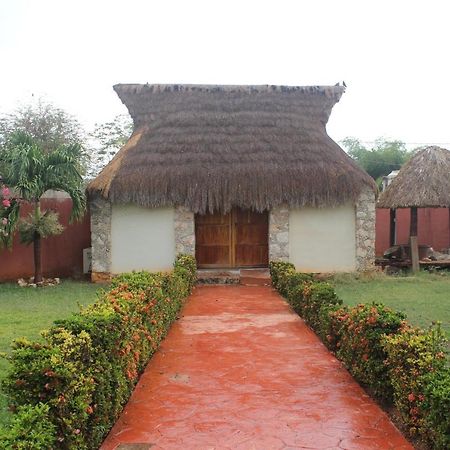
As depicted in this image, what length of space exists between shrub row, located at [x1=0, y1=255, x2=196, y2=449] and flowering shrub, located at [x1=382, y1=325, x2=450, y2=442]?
7.66 ft

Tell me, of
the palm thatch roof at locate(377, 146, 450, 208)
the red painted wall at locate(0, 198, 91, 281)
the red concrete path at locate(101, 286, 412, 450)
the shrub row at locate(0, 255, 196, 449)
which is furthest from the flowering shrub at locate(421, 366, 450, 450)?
the palm thatch roof at locate(377, 146, 450, 208)

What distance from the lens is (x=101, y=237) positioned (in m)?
15.2

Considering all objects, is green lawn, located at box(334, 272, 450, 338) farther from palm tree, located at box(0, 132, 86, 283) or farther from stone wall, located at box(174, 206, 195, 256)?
palm tree, located at box(0, 132, 86, 283)

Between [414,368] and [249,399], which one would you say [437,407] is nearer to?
[414,368]

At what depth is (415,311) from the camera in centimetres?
998

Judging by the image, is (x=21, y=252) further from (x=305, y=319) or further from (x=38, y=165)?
(x=305, y=319)

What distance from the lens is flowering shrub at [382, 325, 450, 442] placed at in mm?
4043

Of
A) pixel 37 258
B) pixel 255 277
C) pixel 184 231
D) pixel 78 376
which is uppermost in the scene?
pixel 184 231

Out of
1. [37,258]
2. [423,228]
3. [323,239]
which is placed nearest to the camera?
[37,258]

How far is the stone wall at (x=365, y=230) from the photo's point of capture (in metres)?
15.4

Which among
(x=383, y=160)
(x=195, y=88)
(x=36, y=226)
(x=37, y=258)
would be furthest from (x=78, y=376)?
(x=383, y=160)

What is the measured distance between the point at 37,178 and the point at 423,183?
11.1m

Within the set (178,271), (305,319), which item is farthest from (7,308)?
(305,319)

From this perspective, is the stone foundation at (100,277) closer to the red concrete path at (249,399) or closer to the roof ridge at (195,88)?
the roof ridge at (195,88)
